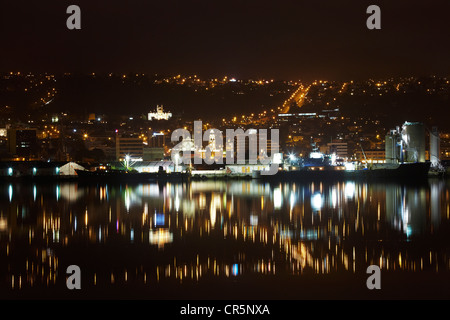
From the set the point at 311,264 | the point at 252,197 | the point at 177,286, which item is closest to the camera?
the point at 177,286

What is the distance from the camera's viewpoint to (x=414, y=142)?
3553 cm

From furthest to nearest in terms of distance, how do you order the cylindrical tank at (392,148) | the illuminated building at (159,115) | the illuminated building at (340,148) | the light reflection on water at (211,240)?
1. the illuminated building at (159,115)
2. the illuminated building at (340,148)
3. the cylindrical tank at (392,148)
4. the light reflection on water at (211,240)

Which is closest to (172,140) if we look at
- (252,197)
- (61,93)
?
(61,93)

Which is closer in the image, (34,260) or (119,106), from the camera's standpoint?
(34,260)

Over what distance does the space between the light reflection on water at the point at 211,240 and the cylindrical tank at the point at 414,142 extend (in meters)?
23.1

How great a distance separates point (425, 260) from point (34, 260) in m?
4.26

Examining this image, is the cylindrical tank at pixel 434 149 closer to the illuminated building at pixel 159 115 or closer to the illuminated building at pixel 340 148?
the illuminated building at pixel 340 148

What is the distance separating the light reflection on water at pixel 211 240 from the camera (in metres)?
6.09

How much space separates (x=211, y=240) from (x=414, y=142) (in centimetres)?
2999

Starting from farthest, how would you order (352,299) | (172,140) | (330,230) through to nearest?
1. (172,140)
2. (330,230)
3. (352,299)

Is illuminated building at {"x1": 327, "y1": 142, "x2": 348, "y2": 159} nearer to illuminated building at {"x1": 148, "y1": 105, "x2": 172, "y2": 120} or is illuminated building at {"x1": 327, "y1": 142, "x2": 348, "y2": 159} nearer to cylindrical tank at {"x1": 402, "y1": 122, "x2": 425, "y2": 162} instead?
cylindrical tank at {"x1": 402, "y1": 122, "x2": 425, "y2": 162}

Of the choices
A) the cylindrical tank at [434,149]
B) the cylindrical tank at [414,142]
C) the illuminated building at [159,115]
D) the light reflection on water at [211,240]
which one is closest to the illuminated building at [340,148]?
the cylindrical tank at [434,149]

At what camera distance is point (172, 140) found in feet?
152
